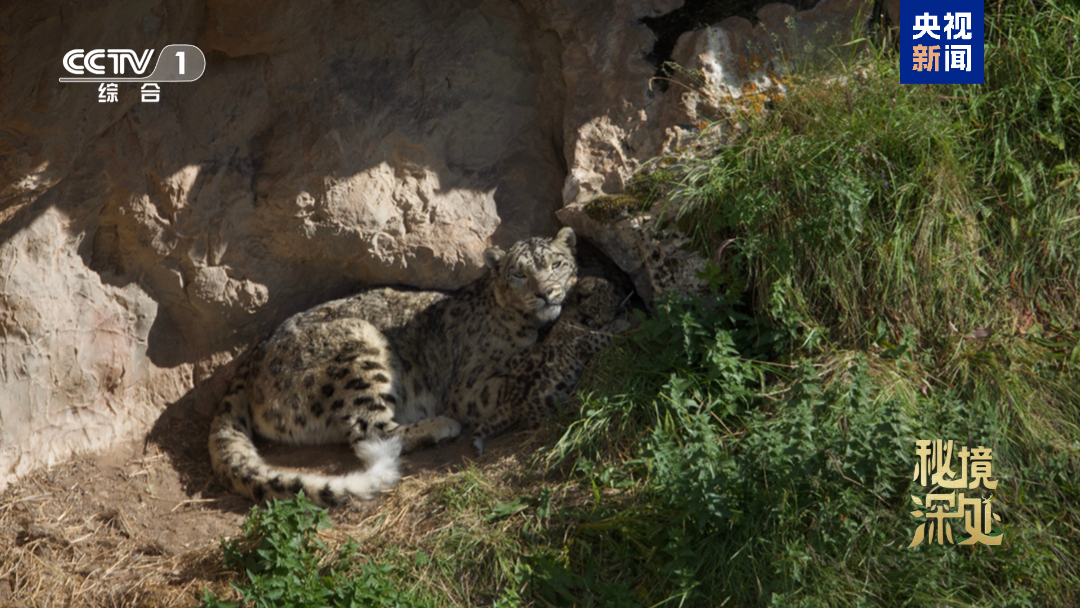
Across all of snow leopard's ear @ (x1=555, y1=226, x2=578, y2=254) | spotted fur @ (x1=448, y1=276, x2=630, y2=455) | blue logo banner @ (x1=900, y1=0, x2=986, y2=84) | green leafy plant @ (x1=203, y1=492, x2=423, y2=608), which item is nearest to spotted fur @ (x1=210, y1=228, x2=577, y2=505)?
snow leopard's ear @ (x1=555, y1=226, x2=578, y2=254)

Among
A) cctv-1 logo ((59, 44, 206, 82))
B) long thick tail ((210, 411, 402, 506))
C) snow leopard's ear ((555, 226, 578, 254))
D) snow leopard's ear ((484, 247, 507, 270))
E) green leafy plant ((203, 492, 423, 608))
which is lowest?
green leafy plant ((203, 492, 423, 608))

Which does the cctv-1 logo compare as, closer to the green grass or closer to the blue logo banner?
the green grass

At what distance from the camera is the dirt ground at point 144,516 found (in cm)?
500

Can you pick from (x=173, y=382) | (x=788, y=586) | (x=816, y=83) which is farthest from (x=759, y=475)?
(x=173, y=382)

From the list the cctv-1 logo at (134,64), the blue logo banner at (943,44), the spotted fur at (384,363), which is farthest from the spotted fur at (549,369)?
the cctv-1 logo at (134,64)

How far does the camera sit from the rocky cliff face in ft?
19.7

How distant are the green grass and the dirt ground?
55 cm

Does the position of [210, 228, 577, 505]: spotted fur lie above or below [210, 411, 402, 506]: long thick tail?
above

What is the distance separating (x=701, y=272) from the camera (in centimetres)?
538

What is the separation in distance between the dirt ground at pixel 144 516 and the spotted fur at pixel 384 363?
228 millimetres

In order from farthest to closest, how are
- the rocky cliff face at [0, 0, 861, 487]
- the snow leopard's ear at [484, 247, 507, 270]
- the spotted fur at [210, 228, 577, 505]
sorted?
the snow leopard's ear at [484, 247, 507, 270]
the spotted fur at [210, 228, 577, 505]
the rocky cliff face at [0, 0, 861, 487]

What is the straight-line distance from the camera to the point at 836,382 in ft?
15.6

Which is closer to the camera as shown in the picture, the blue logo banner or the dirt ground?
the dirt ground

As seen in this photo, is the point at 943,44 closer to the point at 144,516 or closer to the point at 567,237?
the point at 567,237
